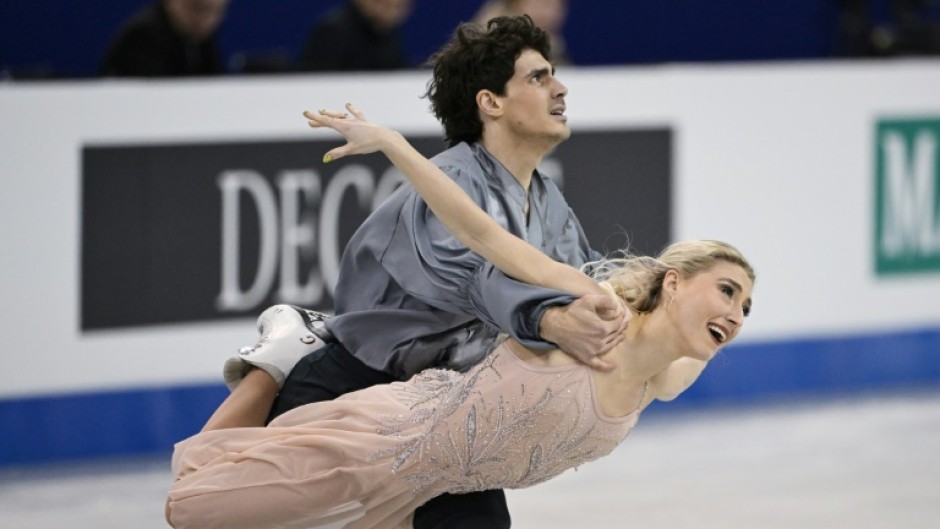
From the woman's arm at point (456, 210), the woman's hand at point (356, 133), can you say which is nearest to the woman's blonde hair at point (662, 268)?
the woman's arm at point (456, 210)

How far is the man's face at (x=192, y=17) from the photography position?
6.43 meters

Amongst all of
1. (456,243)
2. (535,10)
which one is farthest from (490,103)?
(535,10)

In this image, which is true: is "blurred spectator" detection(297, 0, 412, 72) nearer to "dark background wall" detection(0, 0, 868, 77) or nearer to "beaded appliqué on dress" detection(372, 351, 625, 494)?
"dark background wall" detection(0, 0, 868, 77)

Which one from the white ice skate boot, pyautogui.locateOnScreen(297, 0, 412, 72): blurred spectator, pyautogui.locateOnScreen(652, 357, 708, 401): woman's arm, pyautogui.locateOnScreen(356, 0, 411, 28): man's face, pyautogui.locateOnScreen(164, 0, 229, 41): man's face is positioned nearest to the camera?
pyautogui.locateOnScreen(652, 357, 708, 401): woman's arm

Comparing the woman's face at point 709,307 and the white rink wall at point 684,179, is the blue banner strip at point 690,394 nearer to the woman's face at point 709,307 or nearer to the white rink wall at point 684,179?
the white rink wall at point 684,179

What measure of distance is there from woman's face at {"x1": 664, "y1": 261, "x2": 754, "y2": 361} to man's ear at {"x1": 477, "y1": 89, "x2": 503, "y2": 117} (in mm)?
619

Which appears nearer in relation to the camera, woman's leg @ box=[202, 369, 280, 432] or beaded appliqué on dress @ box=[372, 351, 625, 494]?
beaded appliqué on dress @ box=[372, 351, 625, 494]

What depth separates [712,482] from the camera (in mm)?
5902

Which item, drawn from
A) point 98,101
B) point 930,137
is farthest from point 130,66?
point 930,137

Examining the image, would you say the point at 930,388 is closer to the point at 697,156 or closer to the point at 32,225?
the point at 697,156

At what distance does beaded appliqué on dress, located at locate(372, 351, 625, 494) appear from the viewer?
11.2ft

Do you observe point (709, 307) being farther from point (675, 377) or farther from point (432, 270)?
point (432, 270)

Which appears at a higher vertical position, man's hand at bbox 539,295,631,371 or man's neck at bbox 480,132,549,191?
man's neck at bbox 480,132,549,191

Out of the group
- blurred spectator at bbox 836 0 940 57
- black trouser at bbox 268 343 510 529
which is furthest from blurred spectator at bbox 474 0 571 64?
black trouser at bbox 268 343 510 529
